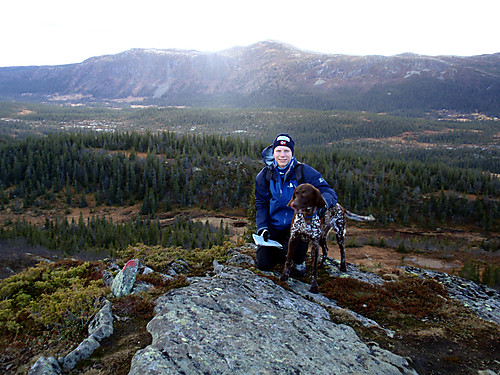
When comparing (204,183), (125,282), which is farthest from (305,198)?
(204,183)

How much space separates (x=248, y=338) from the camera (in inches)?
169

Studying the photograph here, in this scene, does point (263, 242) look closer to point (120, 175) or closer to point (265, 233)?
point (265, 233)

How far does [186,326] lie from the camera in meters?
4.32

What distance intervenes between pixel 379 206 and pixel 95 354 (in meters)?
57.6

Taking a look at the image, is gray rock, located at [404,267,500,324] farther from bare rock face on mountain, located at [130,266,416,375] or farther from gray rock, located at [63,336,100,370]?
gray rock, located at [63,336,100,370]

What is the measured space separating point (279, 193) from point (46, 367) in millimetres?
5176

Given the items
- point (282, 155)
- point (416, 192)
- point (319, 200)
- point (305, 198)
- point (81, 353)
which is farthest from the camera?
point (416, 192)

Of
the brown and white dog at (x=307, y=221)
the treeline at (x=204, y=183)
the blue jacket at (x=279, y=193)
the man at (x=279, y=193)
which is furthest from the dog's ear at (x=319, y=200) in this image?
the treeline at (x=204, y=183)

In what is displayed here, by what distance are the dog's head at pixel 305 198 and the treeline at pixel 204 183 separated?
1955 inches

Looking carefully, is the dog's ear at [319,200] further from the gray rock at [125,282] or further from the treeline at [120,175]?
the treeline at [120,175]

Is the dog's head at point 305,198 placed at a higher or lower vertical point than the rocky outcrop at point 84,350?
higher

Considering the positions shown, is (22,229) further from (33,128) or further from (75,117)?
(75,117)

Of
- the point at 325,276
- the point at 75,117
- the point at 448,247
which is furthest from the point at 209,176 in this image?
the point at 75,117

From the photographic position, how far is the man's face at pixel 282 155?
6.80 m
